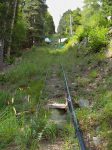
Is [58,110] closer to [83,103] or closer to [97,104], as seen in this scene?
[83,103]

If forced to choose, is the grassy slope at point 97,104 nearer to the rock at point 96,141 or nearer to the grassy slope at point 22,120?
the rock at point 96,141

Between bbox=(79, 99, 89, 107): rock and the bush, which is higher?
the bush

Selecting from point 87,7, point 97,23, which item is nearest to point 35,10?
point 87,7

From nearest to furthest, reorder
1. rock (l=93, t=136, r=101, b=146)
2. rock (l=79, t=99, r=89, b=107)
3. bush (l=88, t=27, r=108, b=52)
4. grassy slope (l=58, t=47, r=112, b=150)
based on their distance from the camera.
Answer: rock (l=93, t=136, r=101, b=146)
grassy slope (l=58, t=47, r=112, b=150)
rock (l=79, t=99, r=89, b=107)
bush (l=88, t=27, r=108, b=52)

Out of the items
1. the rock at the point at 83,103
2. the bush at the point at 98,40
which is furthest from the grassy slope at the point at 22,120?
the bush at the point at 98,40

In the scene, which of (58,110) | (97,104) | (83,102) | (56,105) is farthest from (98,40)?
(58,110)

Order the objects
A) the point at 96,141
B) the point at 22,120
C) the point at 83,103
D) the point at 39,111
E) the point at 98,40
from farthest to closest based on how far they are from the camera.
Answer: the point at 98,40 < the point at 83,103 < the point at 39,111 < the point at 22,120 < the point at 96,141

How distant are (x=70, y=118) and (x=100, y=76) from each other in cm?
542

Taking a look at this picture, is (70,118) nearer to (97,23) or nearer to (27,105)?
(27,105)

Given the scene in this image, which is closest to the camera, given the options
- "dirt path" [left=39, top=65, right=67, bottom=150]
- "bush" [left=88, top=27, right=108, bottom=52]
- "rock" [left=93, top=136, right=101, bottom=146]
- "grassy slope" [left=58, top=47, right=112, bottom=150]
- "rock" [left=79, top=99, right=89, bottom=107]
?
"rock" [left=93, top=136, right=101, bottom=146]

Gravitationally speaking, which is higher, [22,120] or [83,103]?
[22,120]

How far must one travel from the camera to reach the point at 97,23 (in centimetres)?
2369

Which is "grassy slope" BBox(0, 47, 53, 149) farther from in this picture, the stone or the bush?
the bush

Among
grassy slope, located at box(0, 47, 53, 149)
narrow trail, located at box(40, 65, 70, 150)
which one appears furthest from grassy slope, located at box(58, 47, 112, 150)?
grassy slope, located at box(0, 47, 53, 149)
